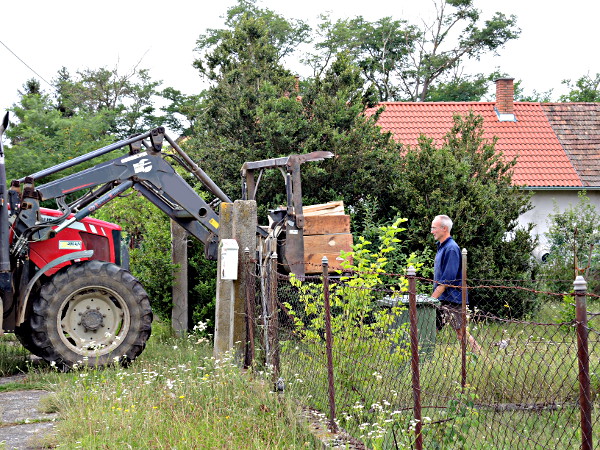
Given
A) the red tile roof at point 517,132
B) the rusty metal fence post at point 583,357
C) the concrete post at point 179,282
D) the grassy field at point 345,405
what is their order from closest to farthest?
the rusty metal fence post at point 583,357 → the grassy field at point 345,405 → the concrete post at point 179,282 → the red tile roof at point 517,132

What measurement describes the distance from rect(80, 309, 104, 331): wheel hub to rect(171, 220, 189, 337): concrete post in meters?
2.13

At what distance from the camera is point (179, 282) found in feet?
37.1

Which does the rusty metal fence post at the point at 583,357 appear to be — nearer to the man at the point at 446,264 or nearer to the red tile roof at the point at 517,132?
Answer: the man at the point at 446,264

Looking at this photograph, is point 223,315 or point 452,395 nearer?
point 452,395

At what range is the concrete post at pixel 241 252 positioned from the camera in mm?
8180

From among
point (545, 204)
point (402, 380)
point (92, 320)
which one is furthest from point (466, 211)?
point (545, 204)

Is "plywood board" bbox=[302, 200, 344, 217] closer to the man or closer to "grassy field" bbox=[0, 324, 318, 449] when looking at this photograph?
the man

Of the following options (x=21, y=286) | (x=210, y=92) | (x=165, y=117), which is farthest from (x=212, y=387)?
(x=165, y=117)

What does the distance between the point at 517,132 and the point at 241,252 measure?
17.9 meters

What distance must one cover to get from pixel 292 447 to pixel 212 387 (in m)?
1.60

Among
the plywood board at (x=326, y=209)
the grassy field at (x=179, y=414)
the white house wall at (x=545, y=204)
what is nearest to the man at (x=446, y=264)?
the plywood board at (x=326, y=209)

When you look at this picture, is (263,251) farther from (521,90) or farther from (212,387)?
(521,90)

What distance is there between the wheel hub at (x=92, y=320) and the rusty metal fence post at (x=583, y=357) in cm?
680

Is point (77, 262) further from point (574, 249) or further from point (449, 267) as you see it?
point (574, 249)
